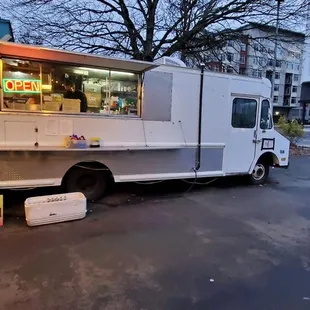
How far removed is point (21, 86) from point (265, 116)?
19.5 ft

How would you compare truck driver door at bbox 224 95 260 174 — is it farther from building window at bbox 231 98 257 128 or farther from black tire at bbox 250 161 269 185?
black tire at bbox 250 161 269 185

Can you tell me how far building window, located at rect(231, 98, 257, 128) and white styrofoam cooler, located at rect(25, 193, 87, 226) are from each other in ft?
14.0

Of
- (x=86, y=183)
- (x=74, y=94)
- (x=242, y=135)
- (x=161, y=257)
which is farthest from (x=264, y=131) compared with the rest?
(x=161, y=257)

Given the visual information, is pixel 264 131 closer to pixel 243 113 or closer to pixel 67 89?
pixel 243 113

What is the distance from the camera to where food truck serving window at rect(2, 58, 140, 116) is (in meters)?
5.41

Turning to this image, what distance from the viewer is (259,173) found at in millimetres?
8461

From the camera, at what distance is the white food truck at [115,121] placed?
17.8ft

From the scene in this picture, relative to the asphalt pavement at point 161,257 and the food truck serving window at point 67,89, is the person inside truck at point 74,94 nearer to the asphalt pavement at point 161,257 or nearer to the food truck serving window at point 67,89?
the food truck serving window at point 67,89

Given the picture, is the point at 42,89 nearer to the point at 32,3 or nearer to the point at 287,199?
the point at 287,199

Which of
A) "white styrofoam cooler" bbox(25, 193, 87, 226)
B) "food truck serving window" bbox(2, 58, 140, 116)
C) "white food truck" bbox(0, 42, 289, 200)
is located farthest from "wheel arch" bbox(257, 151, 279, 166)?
Result: "white styrofoam cooler" bbox(25, 193, 87, 226)

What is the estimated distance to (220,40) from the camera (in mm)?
12477

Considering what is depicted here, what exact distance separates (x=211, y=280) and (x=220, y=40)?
436 inches

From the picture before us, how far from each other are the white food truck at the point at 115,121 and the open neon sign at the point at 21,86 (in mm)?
17

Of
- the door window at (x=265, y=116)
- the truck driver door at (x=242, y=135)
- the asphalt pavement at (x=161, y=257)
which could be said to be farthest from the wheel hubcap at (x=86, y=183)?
the door window at (x=265, y=116)
